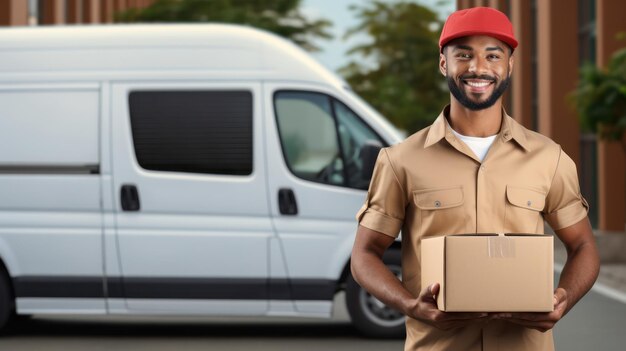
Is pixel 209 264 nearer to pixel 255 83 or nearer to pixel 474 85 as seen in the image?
pixel 255 83

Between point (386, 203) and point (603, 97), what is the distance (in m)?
21.1

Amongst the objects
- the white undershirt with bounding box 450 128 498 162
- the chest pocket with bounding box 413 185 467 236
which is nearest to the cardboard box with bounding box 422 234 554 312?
the chest pocket with bounding box 413 185 467 236

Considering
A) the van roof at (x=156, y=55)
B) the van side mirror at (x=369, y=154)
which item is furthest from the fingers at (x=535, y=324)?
the van roof at (x=156, y=55)

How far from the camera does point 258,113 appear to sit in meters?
10.3

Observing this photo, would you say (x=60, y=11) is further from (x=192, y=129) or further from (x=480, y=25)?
(x=480, y=25)

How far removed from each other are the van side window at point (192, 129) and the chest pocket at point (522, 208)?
283 inches

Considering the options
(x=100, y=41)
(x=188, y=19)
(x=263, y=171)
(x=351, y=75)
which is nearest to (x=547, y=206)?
(x=263, y=171)

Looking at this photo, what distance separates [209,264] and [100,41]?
6.71ft

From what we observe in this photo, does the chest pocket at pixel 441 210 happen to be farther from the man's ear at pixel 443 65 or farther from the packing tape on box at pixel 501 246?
the man's ear at pixel 443 65

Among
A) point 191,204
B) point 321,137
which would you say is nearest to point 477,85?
point 321,137

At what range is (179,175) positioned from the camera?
10.3 metres

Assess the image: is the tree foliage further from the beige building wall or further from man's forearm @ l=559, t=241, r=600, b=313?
man's forearm @ l=559, t=241, r=600, b=313

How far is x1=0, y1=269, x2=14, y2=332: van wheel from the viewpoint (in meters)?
10.4

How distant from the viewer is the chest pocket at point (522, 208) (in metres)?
3.11
